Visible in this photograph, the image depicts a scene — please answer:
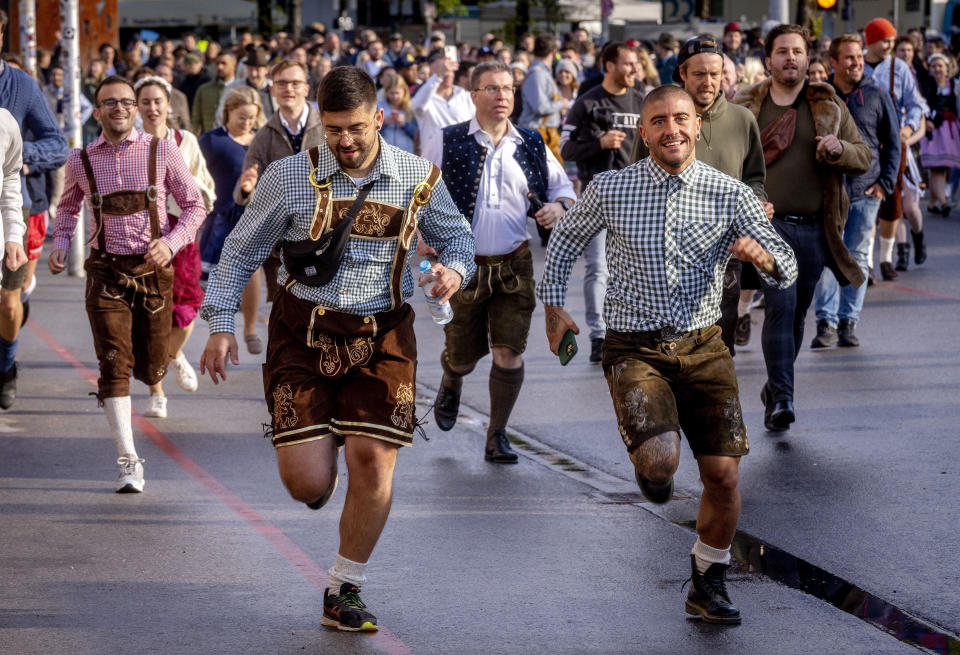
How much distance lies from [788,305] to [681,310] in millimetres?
2843

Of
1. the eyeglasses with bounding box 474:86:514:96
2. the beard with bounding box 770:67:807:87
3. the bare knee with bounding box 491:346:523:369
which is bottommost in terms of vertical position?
the bare knee with bounding box 491:346:523:369

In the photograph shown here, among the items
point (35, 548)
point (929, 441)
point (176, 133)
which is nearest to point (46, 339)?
point (176, 133)

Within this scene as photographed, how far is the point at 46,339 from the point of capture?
460 inches

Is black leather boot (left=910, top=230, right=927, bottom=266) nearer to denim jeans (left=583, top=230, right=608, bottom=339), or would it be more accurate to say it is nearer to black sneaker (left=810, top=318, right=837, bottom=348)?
black sneaker (left=810, top=318, right=837, bottom=348)

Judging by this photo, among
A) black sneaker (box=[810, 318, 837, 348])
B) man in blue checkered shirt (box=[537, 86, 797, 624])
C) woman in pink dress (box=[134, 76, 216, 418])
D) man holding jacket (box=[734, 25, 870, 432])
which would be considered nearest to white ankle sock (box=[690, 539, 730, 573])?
man in blue checkered shirt (box=[537, 86, 797, 624])

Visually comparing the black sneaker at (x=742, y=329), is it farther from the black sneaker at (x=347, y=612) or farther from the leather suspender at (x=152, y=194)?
the black sneaker at (x=347, y=612)

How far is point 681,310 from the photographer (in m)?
5.31

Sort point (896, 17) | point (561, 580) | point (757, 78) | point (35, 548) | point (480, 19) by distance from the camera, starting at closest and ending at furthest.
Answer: point (561, 580) < point (35, 548) < point (757, 78) < point (896, 17) < point (480, 19)

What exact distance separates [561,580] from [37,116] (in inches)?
166

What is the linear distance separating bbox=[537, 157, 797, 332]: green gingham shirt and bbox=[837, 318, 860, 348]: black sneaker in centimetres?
568

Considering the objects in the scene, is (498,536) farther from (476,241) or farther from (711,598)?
(476,241)

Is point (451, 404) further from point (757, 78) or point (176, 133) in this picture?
point (757, 78)

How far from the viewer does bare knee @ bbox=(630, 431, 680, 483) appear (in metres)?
5.07

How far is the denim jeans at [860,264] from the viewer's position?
1079cm
